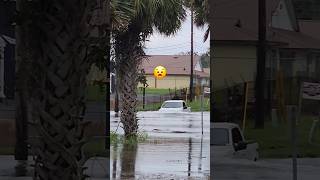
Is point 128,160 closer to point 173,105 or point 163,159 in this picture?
point 163,159

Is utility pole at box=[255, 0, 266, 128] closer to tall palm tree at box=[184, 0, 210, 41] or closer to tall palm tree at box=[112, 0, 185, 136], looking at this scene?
tall palm tree at box=[184, 0, 210, 41]

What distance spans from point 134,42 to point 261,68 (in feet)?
30.7

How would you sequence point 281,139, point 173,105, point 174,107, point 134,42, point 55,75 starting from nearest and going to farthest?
1. point 55,75
2. point 281,139
3. point 134,42
4. point 174,107
5. point 173,105

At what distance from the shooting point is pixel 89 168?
8.18 metres

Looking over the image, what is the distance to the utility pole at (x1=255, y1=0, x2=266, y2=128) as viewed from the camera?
27.1 feet

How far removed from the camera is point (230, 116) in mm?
8336

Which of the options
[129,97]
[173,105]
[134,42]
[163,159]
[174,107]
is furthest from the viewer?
[173,105]

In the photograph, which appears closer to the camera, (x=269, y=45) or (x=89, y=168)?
(x=89, y=168)

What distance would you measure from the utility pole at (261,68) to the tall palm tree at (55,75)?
4.75 metres

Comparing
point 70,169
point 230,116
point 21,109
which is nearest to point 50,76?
point 70,169

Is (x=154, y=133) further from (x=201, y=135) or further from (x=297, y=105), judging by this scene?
(x=297, y=105)

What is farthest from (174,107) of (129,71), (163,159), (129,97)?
(163,159)

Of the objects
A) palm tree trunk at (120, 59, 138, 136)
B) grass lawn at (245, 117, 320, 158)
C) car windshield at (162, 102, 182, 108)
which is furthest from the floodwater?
car windshield at (162, 102, 182, 108)

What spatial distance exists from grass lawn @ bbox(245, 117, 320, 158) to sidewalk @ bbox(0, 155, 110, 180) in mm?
1989
